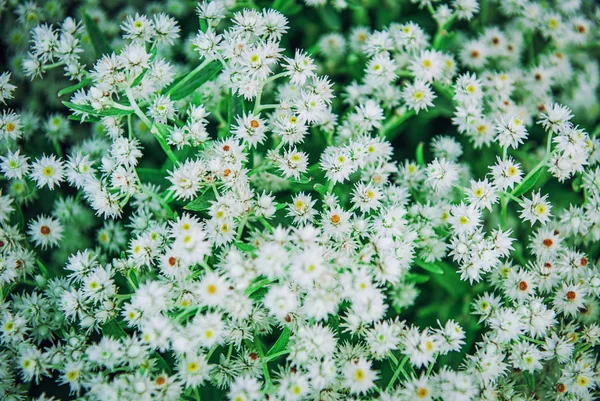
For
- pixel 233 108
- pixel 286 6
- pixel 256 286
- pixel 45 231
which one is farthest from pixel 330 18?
pixel 45 231

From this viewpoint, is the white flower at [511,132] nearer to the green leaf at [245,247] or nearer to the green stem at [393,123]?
the green stem at [393,123]

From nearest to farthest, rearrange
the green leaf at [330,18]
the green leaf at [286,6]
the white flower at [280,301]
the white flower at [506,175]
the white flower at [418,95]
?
the white flower at [280,301], the white flower at [506,175], the white flower at [418,95], the green leaf at [286,6], the green leaf at [330,18]

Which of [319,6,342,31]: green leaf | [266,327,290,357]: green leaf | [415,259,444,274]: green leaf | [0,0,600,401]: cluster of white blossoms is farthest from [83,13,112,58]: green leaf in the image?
[415,259,444,274]: green leaf

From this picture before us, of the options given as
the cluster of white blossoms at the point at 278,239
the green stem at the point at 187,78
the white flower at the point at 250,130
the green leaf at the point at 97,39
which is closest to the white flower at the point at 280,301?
the cluster of white blossoms at the point at 278,239

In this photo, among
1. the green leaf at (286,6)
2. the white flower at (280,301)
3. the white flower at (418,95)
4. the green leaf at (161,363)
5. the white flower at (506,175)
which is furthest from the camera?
the green leaf at (286,6)

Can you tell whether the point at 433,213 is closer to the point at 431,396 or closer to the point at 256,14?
the point at 431,396

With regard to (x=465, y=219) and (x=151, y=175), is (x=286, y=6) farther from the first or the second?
(x=465, y=219)

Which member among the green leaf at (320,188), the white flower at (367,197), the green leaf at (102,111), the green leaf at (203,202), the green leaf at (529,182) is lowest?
the green leaf at (529,182)

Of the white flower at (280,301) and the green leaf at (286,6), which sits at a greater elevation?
the green leaf at (286,6)
